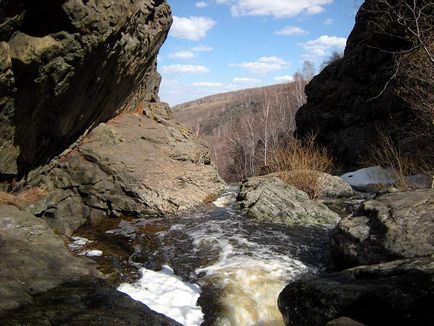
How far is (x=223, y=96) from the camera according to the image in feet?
562

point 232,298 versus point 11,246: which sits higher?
point 11,246

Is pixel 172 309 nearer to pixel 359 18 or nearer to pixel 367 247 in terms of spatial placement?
pixel 367 247

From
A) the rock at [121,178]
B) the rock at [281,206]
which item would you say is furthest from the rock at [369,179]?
the rock at [121,178]

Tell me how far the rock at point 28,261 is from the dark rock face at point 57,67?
6.32ft

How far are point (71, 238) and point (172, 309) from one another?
3.52 meters

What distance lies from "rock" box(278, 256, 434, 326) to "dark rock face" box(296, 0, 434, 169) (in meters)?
15.5

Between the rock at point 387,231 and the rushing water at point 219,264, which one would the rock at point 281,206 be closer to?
the rushing water at point 219,264

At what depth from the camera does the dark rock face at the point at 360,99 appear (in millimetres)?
21078

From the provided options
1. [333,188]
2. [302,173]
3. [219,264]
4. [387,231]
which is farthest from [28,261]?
[333,188]

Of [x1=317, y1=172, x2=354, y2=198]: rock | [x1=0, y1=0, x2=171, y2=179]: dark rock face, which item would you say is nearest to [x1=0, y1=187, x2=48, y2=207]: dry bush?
[x1=0, y1=0, x2=171, y2=179]: dark rock face

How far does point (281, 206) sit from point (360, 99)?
1552 cm

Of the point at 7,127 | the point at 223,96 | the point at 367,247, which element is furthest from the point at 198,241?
the point at 223,96

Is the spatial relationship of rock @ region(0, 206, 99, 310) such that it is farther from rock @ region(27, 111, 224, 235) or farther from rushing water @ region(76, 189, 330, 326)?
rock @ region(27, 111, 224, 235)

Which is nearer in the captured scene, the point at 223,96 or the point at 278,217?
the point at 278,217
